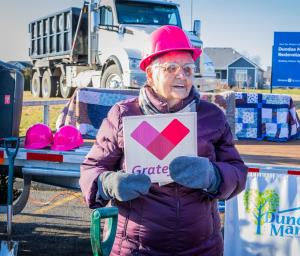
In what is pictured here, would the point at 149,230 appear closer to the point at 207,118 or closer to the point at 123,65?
the point at 207,118

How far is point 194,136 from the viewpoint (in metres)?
2.00

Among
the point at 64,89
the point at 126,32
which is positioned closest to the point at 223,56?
the point at 64,89

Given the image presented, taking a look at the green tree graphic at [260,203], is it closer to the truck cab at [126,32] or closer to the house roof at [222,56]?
the truck cab at [126,32]

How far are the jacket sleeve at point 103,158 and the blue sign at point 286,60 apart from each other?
9941 millimetres

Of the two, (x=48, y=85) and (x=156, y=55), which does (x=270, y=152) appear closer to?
(x=156, y=55)

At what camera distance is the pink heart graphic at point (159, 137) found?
2006 mm

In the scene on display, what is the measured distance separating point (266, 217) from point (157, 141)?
216cm

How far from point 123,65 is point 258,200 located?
29.5ft

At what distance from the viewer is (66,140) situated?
427 cm

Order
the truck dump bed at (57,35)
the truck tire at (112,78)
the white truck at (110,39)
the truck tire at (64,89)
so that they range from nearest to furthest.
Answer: the truck tire at (112,78), the white truck at (110,39), the truck dump bed at (57,35), the truck tire at (64,89)

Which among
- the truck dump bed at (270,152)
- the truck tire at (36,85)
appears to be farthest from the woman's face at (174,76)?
the truck tire at (36,85)

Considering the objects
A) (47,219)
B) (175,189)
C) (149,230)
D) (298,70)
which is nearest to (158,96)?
(175,189)

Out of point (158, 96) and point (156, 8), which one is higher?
point (156, 8)

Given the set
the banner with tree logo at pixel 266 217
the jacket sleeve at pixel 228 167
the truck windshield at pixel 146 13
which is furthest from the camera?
the truck windshield at pixel 146 13
